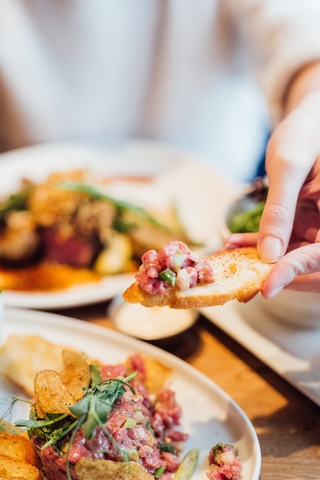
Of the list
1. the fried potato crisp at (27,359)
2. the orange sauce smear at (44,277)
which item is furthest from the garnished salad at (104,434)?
the orange sauce smear at (44,277)

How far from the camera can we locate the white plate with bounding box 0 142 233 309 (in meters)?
3.34

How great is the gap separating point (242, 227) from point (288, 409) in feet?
2.63

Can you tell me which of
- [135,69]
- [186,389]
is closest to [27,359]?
[186,389]

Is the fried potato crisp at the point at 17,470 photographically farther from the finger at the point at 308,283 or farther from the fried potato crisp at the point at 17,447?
the finger at the point at 308,283

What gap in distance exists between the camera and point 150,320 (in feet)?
7.57

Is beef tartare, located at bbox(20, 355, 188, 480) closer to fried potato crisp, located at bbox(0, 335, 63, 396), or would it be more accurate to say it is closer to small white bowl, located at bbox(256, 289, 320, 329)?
fried potato crisp, located at bbox(0, 335, 63, 396)

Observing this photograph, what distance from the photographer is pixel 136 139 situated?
12.9 ft

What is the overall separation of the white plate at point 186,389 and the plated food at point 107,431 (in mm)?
45

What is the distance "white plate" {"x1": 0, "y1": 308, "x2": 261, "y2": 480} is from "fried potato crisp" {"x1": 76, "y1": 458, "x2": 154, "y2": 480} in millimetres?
262

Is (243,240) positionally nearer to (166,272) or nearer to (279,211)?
(279,211)

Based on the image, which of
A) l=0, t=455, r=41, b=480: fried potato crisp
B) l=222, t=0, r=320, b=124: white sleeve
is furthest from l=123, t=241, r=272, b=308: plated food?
l=222, t=0, r=320, b=124: white sleeve

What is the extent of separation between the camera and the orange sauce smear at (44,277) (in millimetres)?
2812

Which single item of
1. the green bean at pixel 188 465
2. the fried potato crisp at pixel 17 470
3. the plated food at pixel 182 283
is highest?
the plated food at pixel 182 283

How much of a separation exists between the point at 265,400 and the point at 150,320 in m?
0.66
